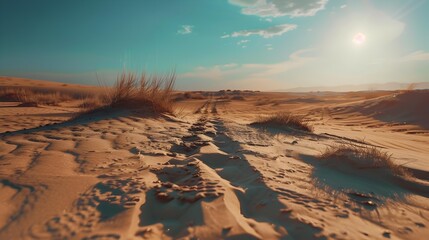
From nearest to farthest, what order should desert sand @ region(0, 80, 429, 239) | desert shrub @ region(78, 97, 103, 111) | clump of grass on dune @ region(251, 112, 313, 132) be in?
desert sand @ region(0, 80, 429, 239), clump of grass on dune @ region(251, 112, 313, 132), desert shrub @ region(78, 97, 103, 111)

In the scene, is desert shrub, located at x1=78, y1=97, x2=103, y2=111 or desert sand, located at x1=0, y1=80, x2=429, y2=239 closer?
desert sand, located at x1=0, y1=80, x2=429, y2=239

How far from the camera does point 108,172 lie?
88.7 inches

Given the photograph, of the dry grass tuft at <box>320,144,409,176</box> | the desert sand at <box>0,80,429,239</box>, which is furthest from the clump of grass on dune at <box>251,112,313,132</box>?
the dry grass tuft at <box>320,144,409,176</box>

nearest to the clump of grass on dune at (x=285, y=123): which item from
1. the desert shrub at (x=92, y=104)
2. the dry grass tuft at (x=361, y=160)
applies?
the dry grass tuft at (x=361, y=160)

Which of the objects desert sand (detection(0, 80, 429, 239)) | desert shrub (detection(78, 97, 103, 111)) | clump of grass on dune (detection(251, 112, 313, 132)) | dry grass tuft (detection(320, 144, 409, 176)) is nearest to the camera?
desert sand (detection(0, 80, 429, 239))

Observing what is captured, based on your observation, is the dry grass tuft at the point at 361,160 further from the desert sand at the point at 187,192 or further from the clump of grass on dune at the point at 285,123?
the clump of grass on dune at the point at 285,123

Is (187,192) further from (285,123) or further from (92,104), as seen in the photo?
(92,104)

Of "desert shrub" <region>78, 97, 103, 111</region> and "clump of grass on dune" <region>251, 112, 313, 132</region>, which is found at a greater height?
"desert shrub" <region>78, 97, 103, 111</region>

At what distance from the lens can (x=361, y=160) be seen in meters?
2.82

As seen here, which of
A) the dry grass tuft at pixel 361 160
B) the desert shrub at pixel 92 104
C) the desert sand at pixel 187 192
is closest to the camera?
the desert sand at pixel 187 192

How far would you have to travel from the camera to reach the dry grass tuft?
105 inches

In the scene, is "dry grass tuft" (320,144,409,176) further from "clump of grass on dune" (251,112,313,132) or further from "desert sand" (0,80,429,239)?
"clump of grass on dune" (251,112,313,132)

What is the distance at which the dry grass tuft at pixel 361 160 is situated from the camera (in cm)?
268

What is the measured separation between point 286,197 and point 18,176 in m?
1.71
